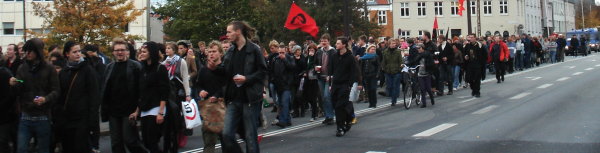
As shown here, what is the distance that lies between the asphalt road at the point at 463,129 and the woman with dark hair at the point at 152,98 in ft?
7.48

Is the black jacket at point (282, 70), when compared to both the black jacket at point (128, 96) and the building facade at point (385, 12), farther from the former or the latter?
the building facade at point (385, 12)

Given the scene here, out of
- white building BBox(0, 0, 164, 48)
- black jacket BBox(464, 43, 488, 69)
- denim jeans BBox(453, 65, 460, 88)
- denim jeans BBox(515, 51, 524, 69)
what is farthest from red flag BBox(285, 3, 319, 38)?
white building BBox(0, 0, 164, 48)

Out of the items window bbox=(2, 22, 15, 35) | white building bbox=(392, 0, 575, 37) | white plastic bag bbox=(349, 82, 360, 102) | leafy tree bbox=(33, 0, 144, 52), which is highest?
white building bbox=(392, 0, 575, 37)

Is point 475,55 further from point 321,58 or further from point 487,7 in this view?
point 487,7

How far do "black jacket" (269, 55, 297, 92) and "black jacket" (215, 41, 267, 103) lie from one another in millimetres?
5798

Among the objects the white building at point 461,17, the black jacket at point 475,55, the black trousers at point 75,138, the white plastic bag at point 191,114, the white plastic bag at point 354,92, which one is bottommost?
the black trousers at point 75,138

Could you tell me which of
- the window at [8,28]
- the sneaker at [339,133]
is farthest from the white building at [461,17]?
the sneaker at [339,133]

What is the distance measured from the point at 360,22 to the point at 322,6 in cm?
331

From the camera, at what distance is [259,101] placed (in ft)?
24.2

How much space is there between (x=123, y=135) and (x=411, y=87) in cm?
935

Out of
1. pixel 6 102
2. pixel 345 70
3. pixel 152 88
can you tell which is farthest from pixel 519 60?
pixel 6 102

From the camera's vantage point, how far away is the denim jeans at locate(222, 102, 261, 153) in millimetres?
7242

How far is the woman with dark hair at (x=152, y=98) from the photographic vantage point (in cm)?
755

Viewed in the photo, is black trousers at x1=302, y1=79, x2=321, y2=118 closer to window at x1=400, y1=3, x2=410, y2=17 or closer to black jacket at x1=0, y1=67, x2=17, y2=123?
black jacket at x1=0, y1=67, x2=17, y2=123
